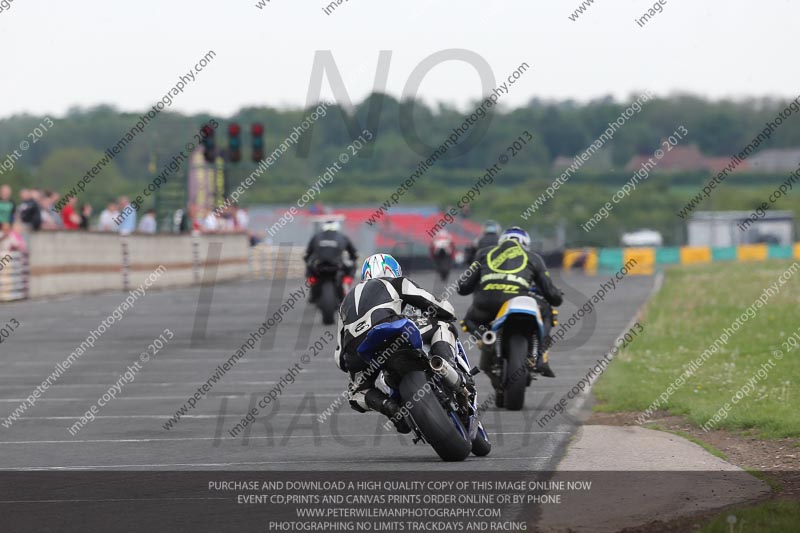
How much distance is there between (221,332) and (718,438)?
14.1m

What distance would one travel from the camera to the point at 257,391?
15.0 meters

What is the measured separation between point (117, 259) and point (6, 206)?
8065 mm

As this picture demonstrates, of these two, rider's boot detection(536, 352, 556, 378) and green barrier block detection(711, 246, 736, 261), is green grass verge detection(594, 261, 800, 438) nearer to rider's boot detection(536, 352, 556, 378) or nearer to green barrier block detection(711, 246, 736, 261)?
rider's boot detection(536, 352, 556, 378)

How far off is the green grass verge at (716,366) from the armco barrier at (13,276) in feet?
41.6

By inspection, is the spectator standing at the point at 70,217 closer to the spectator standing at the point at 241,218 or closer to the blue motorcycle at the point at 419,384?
the spectator standing at the point at 241,218

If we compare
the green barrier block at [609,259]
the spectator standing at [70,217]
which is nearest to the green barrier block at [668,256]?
the green barrier block at [609,259]

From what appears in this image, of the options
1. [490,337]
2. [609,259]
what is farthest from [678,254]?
[490,337]

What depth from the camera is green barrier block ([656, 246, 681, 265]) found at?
59.8 metres

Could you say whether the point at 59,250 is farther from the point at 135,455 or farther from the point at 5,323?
the point at 135,455

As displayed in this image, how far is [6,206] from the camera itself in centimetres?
2748

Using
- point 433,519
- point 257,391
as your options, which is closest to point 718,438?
point 433,519

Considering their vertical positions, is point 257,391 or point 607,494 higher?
point 607,494

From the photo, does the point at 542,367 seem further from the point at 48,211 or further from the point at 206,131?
the point at 206,131

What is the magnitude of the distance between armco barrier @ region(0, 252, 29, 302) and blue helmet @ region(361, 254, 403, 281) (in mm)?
19624
